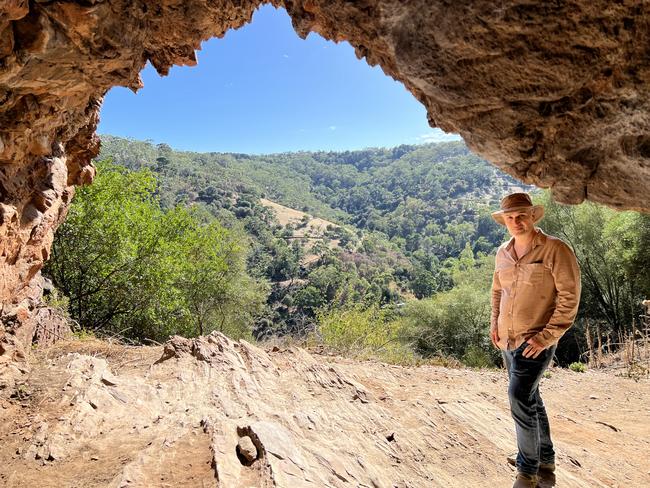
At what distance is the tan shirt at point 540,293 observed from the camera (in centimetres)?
256

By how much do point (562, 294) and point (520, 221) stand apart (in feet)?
1.97

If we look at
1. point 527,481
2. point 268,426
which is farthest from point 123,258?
point 527,481

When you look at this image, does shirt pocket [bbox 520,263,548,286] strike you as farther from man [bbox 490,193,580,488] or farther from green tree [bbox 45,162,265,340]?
green tree [bbox 45,162,265,340]

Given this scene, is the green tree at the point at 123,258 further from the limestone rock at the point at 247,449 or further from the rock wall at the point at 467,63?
the limestone rock at the point at 247,449

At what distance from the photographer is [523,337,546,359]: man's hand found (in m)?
2.57

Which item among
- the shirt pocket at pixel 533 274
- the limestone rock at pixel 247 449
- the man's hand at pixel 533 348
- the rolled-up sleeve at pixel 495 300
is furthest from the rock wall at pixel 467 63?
the limestone rock at pixel 247 449

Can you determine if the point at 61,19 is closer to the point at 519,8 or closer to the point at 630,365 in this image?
the point at 519,8

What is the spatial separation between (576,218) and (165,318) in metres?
18.8

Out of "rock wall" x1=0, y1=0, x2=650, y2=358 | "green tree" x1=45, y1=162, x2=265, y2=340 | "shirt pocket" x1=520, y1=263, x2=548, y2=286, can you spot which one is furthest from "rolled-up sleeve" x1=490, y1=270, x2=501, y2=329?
"green tree" x1=45, y1=162, x2=265, y2=340

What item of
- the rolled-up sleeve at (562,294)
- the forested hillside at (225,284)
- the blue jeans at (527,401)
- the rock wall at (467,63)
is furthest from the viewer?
the forested hillside at (225,284)

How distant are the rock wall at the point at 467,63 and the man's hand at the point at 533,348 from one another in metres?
1.04

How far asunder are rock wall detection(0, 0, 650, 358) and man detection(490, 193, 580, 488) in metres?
0.35

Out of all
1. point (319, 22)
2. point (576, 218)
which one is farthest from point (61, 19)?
point (576, 218)

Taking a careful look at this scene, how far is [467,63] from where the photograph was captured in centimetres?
225
